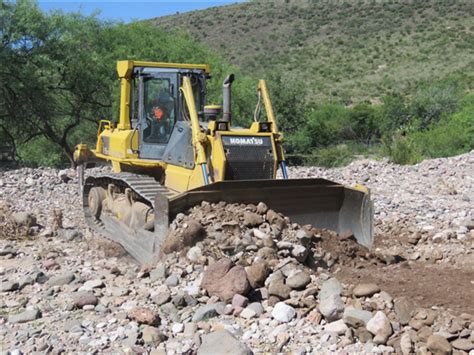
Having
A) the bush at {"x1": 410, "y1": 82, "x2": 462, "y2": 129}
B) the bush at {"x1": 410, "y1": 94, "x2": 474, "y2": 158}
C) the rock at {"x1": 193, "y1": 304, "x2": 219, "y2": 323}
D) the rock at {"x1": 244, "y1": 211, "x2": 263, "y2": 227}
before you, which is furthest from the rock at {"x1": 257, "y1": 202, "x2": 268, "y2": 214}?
the bush at {"x1": 410, "y1": 82, "x2": 462, "y2": 129}

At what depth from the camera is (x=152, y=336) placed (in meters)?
4.76

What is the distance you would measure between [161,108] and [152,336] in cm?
432

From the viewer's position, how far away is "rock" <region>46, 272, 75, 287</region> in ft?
20.2

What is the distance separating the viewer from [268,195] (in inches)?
283

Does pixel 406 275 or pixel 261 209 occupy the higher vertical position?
pixel 261 209

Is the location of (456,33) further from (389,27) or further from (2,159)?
(2,159)

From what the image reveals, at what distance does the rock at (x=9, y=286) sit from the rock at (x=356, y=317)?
10.7ft

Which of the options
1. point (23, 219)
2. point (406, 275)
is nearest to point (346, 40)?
point (23, 219)

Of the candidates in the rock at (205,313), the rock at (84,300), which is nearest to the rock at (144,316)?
the rock at (205,313)

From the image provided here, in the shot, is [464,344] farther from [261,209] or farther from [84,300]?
[84,300]

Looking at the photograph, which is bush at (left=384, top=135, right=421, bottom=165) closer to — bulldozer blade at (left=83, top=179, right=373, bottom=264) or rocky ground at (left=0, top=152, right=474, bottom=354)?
rocky ground at (left=0, top=152, right=474, bottom=354)

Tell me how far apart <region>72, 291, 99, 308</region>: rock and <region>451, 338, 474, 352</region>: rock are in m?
3.08

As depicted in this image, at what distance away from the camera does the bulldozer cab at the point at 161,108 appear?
8195 millimetres

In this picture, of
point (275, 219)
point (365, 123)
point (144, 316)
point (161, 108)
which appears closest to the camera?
point (144, 316)
